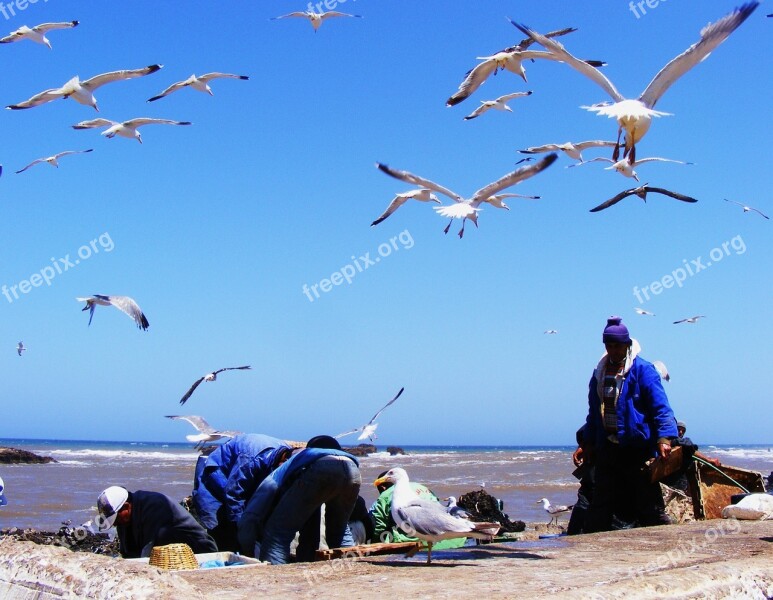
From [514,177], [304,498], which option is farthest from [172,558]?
[514,177]

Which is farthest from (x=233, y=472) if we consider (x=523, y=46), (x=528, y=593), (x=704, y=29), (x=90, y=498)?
(x=90, y=498)

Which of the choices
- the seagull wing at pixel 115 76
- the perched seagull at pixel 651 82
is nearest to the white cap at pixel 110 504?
the perched seagull at pixel 651 82

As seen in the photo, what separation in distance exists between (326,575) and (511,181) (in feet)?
13.5

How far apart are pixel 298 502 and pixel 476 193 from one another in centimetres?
364

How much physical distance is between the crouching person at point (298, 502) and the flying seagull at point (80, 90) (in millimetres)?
8414

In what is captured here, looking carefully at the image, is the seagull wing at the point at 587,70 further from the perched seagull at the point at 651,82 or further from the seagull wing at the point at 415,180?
the seagull wing at the point at 415,180

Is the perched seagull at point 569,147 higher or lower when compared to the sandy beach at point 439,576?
higher

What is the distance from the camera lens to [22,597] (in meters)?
3.47

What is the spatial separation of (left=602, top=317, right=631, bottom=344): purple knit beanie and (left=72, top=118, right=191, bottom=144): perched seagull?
31.1 feet

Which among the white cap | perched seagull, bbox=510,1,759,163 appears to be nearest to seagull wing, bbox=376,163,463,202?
perched seagull, bbox=510,1,759,163

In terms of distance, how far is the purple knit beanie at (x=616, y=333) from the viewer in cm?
554

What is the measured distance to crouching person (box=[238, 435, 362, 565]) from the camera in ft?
16.7

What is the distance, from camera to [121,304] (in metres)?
11.9

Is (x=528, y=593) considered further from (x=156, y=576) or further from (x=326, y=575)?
(x=156, y=576)
